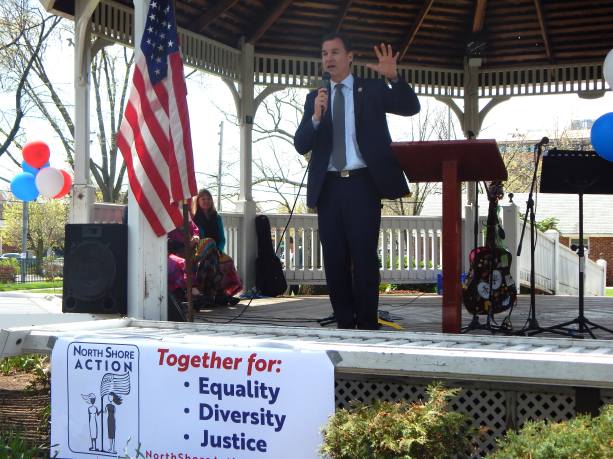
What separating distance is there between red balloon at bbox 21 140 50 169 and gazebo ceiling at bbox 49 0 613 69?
4413mm

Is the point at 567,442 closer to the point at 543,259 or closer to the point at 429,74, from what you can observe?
the point at 429,74

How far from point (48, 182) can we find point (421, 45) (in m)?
5.54

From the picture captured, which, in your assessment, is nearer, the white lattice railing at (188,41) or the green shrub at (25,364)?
the green shrub at (25,364)

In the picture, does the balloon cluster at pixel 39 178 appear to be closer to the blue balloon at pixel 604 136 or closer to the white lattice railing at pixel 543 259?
the white lattice railing at pixel 543 259

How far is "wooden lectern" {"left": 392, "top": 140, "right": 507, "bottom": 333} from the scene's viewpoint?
13.1ft

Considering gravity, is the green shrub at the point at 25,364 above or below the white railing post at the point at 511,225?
below

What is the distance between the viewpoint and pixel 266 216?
905 centimetres

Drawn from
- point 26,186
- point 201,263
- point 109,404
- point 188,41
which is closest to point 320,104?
point 109,404

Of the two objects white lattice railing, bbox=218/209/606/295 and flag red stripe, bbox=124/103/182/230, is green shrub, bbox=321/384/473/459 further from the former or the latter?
white lattice railing, bbox=218/209/606/295

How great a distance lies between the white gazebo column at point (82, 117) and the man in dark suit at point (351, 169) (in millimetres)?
2874

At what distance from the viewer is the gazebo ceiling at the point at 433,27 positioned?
28.4 feet

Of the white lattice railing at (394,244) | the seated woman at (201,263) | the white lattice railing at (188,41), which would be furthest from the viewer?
the white lattice railing at (394,244)

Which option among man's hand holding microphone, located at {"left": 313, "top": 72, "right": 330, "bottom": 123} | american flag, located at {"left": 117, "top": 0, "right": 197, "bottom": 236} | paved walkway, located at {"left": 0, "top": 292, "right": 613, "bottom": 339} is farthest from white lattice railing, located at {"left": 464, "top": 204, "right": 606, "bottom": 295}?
man's hand holding microphone, located at {"left": 313, "top": 72, "right": 330, "bottom": 123}

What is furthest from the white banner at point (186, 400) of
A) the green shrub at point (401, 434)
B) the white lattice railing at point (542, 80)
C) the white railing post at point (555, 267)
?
the white railing post at point (555, 267)
